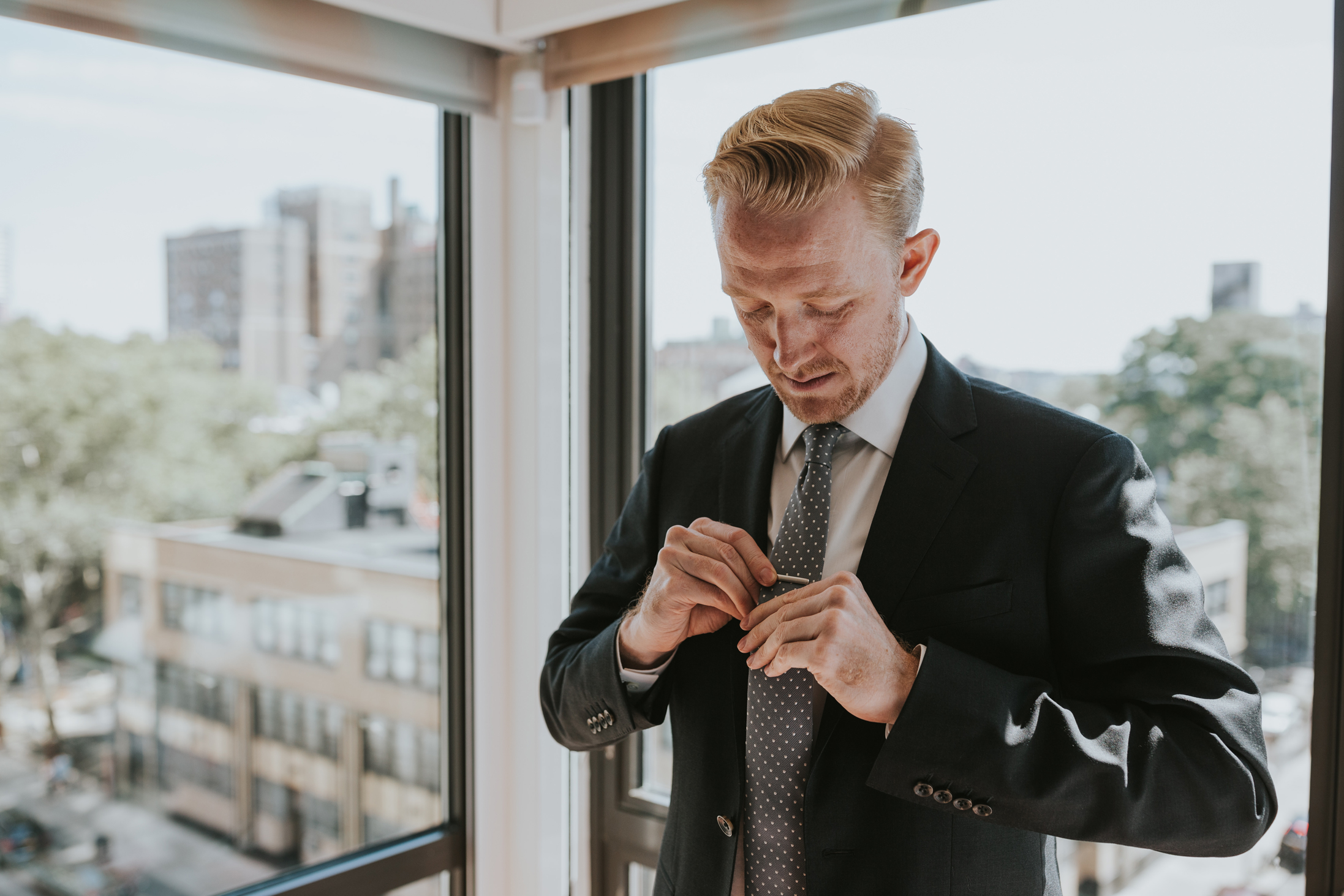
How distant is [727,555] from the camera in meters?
1.11

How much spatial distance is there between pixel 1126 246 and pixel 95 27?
1.77m

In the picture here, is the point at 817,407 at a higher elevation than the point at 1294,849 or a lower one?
higher

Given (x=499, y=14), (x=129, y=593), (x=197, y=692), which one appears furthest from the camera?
(x=499, y=14)

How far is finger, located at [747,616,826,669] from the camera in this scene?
98 centimetres

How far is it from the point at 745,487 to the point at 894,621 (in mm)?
297

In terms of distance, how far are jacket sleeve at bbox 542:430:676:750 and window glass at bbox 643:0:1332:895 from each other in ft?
1.48

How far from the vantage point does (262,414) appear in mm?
1969

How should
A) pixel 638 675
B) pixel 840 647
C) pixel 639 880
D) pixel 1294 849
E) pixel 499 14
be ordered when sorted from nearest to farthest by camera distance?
pixel 840 647, pixel 638 675, pixel 1294 849, pixel 499 14, pixel 639 880

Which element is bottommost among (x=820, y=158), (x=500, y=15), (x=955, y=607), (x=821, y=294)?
(x=955, y=607)

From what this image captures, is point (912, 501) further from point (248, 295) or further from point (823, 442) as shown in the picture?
point (248, 295)

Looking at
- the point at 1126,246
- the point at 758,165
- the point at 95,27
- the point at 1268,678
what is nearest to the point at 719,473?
the point at 758,165

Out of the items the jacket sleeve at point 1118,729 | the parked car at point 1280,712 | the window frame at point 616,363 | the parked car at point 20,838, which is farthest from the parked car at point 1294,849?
the parked car at point 20,838

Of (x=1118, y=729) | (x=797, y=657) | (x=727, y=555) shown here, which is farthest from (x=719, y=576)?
(x=1118, y=729)

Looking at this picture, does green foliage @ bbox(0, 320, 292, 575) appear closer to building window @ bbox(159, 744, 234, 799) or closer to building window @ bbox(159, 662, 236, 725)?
building window @ bbox(159, 662, 236, 725)
